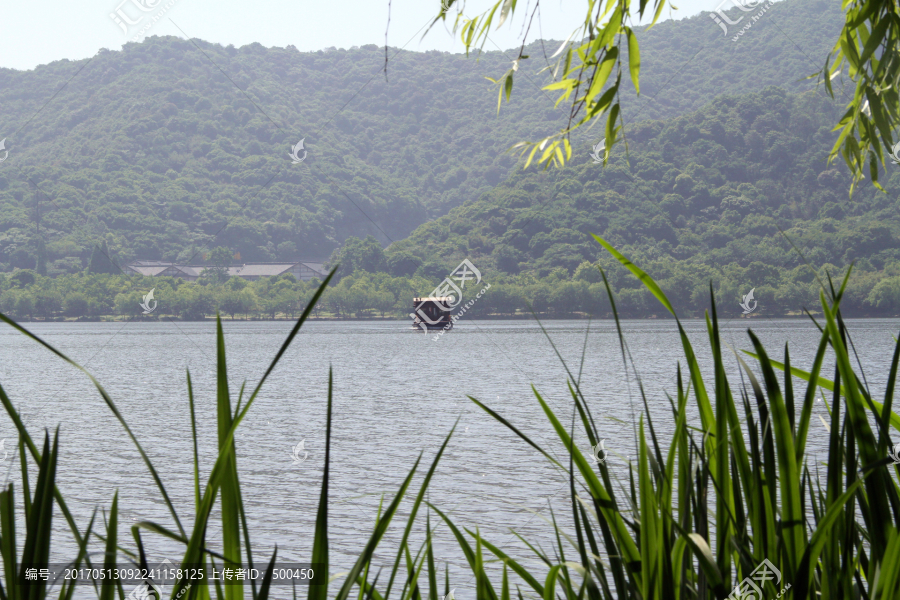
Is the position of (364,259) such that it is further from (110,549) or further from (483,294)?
(110,549)

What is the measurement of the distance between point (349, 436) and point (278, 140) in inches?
3190

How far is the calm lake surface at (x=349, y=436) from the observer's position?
373 inches

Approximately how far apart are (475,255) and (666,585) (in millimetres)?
64121

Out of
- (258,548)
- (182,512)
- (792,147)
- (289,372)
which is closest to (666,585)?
(258,548)

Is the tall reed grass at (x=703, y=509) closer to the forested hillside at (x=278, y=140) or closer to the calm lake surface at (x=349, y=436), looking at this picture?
the calm lake surface at (x=349, y=436)

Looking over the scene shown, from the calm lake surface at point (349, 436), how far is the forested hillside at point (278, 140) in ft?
100

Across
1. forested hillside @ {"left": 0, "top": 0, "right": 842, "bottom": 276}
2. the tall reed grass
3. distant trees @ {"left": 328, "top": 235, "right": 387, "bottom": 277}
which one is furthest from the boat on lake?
the tall reed grass

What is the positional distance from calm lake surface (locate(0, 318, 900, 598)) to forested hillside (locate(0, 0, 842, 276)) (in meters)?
30.5

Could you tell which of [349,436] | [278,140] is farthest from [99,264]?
[349,436]

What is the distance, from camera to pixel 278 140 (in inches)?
3676

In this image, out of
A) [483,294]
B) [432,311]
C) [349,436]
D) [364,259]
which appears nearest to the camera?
[349,436]

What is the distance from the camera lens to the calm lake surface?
9477 mm

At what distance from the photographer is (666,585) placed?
4.06ft

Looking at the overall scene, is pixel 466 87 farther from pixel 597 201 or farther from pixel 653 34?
pixel 597 201
